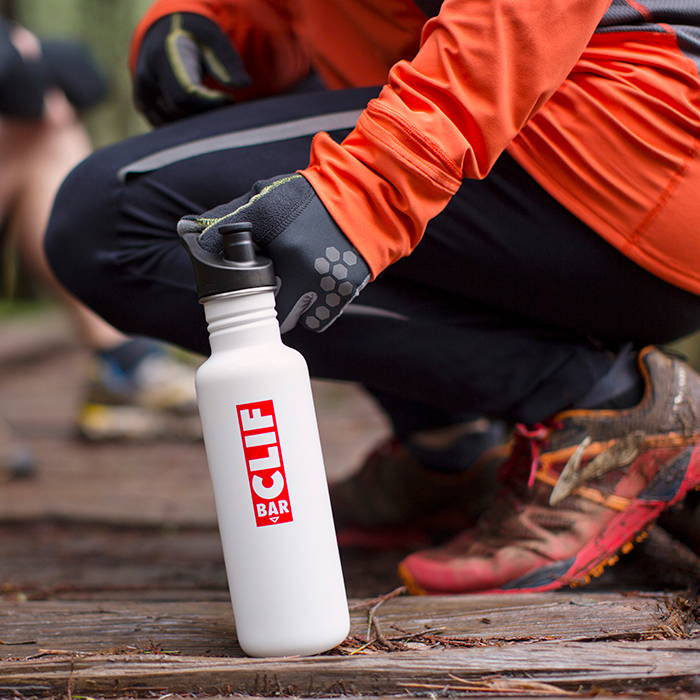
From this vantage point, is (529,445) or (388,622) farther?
(529,445)

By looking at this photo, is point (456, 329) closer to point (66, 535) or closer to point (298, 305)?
point (298, 305)

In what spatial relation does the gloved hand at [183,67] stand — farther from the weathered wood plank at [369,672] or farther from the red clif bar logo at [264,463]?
the weathered wood plank at [369,672]

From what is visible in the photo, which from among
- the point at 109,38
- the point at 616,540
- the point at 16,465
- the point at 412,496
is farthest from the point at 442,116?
the point at 109,38

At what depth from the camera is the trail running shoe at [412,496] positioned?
1691 millimetres

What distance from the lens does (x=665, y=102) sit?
110 cm

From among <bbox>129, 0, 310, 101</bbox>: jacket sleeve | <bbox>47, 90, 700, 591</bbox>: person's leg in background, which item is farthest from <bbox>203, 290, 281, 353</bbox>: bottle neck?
<bbox>129, 0, 310, 101</bbox>: jacket sleeve

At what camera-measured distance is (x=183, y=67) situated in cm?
141

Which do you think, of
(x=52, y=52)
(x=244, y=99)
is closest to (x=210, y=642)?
(x=244, y=99)

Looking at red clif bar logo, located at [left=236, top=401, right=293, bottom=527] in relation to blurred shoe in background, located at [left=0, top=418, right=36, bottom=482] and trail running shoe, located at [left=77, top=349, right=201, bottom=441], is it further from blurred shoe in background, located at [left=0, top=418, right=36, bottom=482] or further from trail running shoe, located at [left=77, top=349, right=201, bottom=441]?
trail running shoe, located at [left=77, top=349, right=201, bottom=441]

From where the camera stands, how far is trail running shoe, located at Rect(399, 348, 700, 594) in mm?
1248

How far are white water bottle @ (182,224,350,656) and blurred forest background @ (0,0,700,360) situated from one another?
699 centimetres

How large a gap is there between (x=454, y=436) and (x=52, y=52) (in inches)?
87.3

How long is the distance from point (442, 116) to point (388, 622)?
2.10 feet

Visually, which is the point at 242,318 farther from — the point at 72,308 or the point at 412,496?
the point at 72,308
